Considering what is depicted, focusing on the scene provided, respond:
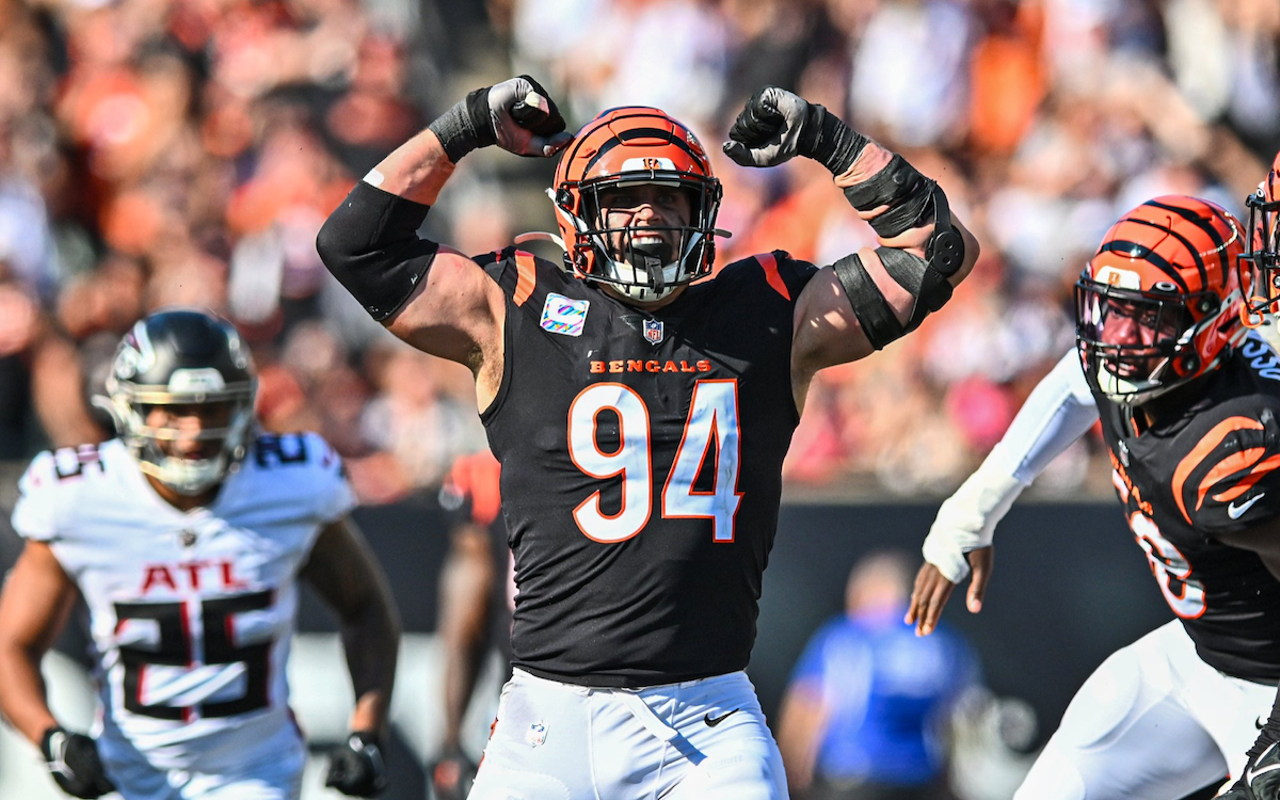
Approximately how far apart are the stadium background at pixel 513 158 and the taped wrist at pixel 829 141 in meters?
3.14

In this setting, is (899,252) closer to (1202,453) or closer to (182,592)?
(1202,453)

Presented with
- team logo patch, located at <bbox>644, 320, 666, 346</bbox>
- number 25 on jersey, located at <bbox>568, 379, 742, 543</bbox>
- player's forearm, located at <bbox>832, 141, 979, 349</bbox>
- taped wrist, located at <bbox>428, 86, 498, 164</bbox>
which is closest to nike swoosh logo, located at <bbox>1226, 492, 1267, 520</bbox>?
player's forearm, located at <bbox>832, 141, 979, 349</bbox>

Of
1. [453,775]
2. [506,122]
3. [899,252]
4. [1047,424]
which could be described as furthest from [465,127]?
[453,775]

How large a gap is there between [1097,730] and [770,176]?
452 centimetres

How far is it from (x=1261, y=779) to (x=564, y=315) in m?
1.79

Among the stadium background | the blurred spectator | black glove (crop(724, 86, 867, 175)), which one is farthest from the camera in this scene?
the stadium background

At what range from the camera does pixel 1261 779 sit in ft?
10.9

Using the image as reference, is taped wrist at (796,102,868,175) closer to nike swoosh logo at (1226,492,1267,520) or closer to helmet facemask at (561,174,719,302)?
helmet facemask at (561,174,719,302)

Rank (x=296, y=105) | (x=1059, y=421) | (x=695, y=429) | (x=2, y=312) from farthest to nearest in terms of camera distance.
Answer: (x=296, y=105) < (x=2, y=312) < (x=1059, y=421) < (x=695, y=429)

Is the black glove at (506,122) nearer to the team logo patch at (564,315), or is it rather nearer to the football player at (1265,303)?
the team logo patch at (564,315)

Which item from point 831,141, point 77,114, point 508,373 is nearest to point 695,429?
point 508,373

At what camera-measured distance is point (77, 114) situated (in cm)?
852

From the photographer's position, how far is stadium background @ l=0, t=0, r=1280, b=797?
7.38 m

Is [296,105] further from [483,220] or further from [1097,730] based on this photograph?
[1097,730]
